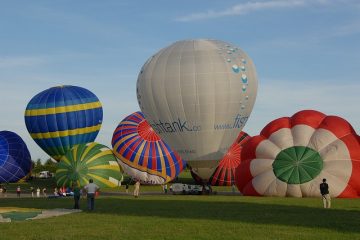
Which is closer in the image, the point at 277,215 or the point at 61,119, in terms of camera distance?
the point at 277,215

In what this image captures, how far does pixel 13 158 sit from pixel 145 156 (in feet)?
46.2

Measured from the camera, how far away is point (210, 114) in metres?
31.0

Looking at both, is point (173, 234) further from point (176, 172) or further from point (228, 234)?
point (176, 172)

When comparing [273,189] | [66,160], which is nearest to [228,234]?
[273,189]

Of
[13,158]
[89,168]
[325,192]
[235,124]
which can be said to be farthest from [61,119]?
[325,192]

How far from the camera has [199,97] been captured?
3080cm

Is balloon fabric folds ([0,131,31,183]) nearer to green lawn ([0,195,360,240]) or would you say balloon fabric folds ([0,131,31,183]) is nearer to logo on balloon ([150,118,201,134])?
logo on balloon ([150,118,201,134])

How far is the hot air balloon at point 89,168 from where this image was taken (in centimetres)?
3755

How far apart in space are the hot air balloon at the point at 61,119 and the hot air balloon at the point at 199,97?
13.8m

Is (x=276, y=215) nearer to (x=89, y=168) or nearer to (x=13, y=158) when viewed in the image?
(x=89, y=168)

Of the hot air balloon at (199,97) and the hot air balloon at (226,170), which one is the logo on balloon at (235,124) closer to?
the hot air balloon at (199,97)

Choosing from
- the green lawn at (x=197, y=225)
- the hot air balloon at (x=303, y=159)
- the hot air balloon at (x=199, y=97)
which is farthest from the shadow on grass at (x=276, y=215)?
the hot air balloon at (x=199, y=97)

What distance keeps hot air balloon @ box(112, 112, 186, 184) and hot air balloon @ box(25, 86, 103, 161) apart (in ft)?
13.8

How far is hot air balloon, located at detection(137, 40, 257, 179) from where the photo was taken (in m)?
30.9
